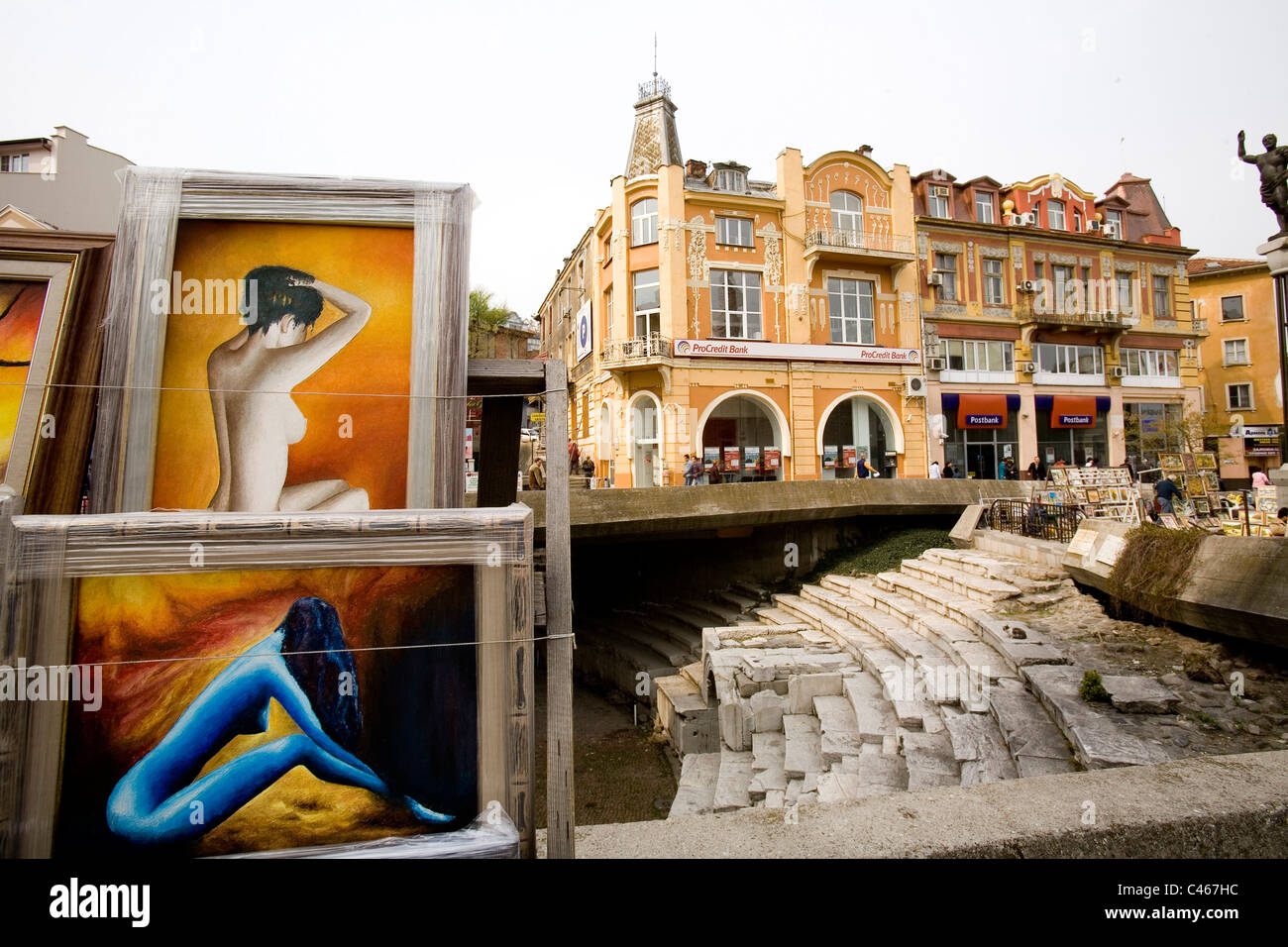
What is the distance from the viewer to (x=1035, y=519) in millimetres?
13195

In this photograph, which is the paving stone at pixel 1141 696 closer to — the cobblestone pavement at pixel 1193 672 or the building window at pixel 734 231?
the cobblestone pavement at pixel 1193 672

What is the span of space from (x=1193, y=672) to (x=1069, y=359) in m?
27.0

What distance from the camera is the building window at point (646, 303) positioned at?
24.0 meters

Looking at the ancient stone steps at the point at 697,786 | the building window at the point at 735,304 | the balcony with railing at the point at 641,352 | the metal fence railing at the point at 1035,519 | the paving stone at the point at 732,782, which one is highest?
the building window at the point at 735,304

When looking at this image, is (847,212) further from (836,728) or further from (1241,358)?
(1241,358)

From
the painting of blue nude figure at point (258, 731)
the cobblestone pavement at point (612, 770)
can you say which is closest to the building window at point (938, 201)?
the cobblestone pavement at point (612, 770)

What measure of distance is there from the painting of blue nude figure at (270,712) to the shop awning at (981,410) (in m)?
28.1

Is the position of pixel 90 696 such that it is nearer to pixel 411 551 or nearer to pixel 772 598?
pixel 411 551

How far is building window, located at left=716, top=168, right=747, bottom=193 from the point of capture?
24.8 meters

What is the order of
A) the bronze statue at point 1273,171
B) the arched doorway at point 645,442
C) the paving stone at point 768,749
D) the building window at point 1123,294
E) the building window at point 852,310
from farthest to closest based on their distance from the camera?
the building window at point 1123,294, the building window at point 852,310, the arched doorway at point 645,442, the paving stone at point 768,749, the bronze statue at point 1273,171

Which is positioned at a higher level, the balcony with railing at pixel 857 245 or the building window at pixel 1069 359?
the balcony with railing at pixel 857 245

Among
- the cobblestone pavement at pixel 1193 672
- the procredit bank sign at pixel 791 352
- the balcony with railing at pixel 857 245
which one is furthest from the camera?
the balcony with railing at pixel 857 245

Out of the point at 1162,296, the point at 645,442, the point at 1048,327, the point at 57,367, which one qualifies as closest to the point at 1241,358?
the point at 1162,296

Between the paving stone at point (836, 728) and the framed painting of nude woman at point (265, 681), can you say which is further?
the paving stone at point (836, 728)
